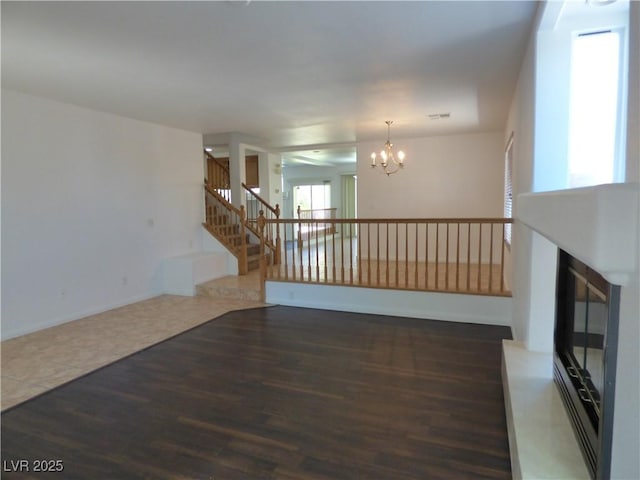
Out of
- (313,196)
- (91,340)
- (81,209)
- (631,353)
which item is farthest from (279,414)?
(313,196)

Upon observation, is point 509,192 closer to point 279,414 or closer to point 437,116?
point 437,116

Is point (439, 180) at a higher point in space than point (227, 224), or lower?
higher

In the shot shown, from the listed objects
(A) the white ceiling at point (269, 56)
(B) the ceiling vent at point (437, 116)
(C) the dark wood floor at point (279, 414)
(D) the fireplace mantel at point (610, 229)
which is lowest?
(C) the dark wood floor at point (279, 414)

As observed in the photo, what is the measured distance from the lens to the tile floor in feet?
10.1

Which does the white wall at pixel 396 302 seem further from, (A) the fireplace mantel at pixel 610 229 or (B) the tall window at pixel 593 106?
(A) the fireplace mantel at pixel 610 229

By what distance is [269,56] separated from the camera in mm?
3115

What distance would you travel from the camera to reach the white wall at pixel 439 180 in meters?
6.90

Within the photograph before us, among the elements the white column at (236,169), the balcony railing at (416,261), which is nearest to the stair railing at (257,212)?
the balcony railing at (416,261)

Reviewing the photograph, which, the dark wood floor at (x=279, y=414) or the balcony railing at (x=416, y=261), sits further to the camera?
the balcony railing at (x=416, y=261)

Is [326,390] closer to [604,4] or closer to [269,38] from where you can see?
[269,38]

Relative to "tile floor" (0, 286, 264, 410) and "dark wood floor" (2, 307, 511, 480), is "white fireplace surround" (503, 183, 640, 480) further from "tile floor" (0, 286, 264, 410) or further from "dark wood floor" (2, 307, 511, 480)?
"tile floor" (0, 286, 264, 410)

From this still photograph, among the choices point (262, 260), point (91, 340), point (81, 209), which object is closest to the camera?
point (91, 340)

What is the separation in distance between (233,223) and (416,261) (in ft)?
14.3

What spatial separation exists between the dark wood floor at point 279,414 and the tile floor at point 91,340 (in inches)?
8.1
